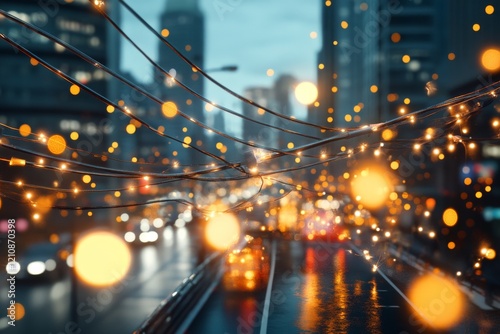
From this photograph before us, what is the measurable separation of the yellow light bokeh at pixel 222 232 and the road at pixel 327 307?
39.3 ft

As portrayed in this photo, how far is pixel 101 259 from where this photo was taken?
111 feet

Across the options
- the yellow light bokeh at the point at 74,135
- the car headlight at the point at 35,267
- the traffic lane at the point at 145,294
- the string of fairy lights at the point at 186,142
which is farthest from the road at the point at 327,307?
the yellow light bokeh at the point at 74,135

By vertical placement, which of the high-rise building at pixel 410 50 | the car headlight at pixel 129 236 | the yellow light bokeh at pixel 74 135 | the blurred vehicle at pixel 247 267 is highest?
the high-rise building at pixel 410 50

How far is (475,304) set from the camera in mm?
18156

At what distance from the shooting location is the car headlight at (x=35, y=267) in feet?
79.7

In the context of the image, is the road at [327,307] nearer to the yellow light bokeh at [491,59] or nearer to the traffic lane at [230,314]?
the traffic lane at [230,314]

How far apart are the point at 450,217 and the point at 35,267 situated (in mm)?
20384

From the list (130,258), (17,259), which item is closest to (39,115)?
(130,258)

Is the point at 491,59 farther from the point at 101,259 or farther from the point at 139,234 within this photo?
the point at 139,234

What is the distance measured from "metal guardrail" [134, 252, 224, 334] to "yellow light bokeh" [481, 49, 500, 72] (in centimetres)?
1465

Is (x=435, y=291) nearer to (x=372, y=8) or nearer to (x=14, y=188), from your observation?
(x=14, y=188)

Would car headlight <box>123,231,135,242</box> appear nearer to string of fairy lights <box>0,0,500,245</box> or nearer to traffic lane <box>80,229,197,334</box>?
traffic lane <box>80,229,197,334</box>

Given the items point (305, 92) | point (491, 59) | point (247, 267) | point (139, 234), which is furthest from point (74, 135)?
point (305, 92)

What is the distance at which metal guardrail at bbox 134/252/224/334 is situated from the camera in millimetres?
13219
